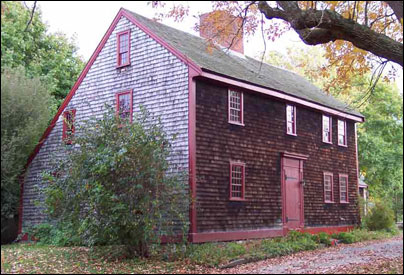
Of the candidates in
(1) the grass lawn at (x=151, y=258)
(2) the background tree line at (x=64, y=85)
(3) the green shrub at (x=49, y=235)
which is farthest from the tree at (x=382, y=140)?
(3) the green shrub at (x=49, y=235)

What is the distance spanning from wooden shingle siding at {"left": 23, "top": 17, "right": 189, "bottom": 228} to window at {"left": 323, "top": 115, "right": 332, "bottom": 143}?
9.12m

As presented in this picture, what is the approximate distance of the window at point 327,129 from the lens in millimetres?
23531

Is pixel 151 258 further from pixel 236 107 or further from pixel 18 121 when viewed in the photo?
pixel 18 121

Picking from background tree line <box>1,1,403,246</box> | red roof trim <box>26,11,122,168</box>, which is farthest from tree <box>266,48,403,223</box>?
red roof trim <box>26,11,122,168</box>

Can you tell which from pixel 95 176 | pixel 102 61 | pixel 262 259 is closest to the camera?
pixel 95 176

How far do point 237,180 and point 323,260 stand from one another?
15.0 ft

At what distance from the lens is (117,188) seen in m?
13.9

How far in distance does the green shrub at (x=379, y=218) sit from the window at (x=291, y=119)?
6.88 metres

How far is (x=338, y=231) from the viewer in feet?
76.9

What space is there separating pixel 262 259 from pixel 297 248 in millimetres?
2472

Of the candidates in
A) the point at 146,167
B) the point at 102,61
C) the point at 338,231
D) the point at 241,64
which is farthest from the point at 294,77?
the point at 146,167

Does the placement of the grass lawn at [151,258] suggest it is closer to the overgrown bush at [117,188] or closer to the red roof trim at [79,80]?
the overgrown bush at [117,188]

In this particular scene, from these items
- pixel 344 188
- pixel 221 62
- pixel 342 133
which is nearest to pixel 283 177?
pixel 221 62

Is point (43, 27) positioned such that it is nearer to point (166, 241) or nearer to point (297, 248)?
point (166, 241)
